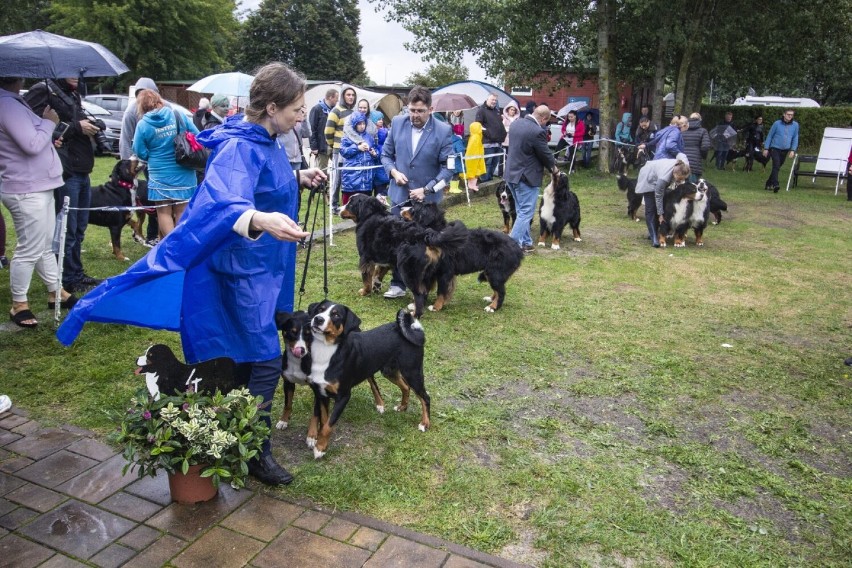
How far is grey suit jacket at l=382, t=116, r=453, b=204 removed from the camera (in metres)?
6.17

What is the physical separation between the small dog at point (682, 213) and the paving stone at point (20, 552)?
358 inches

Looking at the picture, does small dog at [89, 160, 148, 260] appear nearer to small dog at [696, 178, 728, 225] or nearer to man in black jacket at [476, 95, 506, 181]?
small dog at [696, 178, 728, 225]

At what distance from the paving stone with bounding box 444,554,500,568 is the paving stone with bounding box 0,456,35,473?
2312mm

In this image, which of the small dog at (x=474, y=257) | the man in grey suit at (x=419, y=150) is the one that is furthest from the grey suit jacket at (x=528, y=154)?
the man in grey suit at (x=419, y=150)

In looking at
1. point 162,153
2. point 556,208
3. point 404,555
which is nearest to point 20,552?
point 404,555

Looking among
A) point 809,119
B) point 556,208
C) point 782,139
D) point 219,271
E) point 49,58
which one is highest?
point 809,119

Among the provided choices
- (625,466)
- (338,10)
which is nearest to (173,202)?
(625,466)

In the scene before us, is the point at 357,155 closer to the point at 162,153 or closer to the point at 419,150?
the point at 162,153

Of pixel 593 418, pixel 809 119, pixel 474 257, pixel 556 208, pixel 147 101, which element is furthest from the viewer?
pixel 809 119

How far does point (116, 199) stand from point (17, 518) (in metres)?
5.30

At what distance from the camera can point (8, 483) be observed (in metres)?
3.25

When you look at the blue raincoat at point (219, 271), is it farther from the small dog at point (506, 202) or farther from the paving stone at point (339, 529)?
the small dog at point (506, 202)

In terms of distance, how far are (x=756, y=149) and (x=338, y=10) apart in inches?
1601

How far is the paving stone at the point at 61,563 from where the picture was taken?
2.68 m
